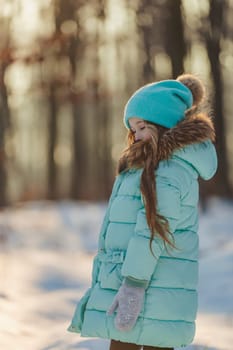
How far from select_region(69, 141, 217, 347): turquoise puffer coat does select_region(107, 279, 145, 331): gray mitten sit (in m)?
0.05

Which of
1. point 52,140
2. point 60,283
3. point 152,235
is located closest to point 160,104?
point 152,235

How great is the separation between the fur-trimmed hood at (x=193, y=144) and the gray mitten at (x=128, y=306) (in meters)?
0.58

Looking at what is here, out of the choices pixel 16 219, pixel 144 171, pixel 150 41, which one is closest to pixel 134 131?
pixel 144 171

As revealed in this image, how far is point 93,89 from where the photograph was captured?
76.2 ft

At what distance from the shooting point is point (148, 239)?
3.15 metres

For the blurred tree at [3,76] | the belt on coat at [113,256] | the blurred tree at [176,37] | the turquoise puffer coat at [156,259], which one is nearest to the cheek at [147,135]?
the turquoise puffer coat at [156,259]

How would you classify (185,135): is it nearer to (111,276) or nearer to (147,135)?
(147,135)

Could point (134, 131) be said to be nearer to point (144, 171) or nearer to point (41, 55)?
point (144, 171)

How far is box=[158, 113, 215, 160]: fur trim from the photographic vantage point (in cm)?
326

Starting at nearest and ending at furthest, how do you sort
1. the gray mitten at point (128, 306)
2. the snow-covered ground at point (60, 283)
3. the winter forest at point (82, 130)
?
the gray mitten at point (128, 306) < the snow-covered ground at point (60, 283) < the winter forest at point (82, 130)

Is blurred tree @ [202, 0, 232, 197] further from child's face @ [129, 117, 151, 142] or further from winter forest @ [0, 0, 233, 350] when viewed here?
child's face @ [129, 117, 151, 142]

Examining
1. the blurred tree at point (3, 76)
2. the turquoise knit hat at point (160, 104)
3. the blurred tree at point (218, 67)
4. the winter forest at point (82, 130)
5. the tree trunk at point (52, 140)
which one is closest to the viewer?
the turquoise knit hat at point (160, 104)

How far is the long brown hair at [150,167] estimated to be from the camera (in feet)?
10.3

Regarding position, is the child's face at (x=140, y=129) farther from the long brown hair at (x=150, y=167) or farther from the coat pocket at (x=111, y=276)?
the coat pocket at (x=111, y=276)
